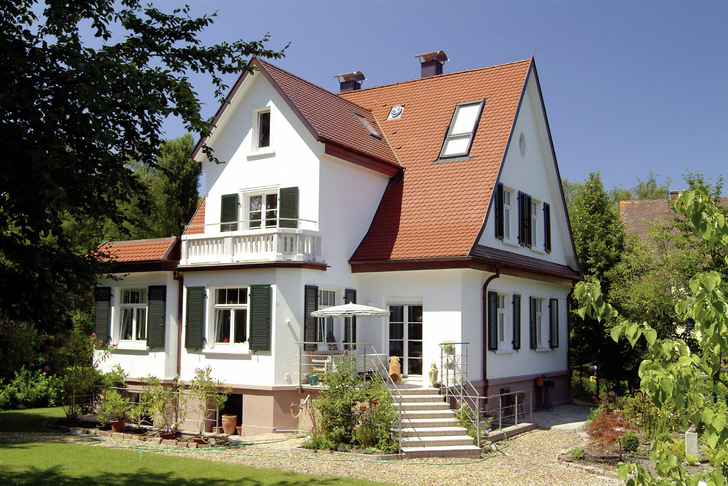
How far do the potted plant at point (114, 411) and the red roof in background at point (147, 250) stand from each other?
4.27m

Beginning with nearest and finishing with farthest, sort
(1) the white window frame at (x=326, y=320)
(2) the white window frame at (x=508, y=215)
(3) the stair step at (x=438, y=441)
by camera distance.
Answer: (3) the stair step at (x=438, y=441), (1) the white window frame at (x=326, y=320), (2) the white window frame at (x=508, y=215)

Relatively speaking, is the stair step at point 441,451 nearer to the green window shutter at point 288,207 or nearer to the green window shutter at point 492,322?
the green window shutter at point 492,322

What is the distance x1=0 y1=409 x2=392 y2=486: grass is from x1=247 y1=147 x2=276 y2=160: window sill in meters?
8.77

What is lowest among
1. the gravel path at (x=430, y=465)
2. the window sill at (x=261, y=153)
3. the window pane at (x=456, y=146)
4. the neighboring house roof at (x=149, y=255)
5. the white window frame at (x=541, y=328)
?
the gravel path at (x=430, y=465)

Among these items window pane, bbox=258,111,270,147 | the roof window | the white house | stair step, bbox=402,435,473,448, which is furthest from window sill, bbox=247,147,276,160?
stair step, bbox=402,435,473,448

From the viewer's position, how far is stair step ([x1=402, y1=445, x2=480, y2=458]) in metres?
14.3

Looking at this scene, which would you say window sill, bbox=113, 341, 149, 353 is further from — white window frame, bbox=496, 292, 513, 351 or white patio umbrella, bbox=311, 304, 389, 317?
white window frame, bbox=496, 292, 513, 351

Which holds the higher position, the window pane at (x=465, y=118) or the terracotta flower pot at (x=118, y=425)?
the window pane at (x=465, y=118)

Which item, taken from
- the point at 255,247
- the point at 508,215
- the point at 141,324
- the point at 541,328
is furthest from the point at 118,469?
the point at 541,328

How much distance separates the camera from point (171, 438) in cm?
1554

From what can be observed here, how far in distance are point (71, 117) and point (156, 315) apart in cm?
1105

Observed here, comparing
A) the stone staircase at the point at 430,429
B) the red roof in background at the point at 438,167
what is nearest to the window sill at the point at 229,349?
the red roof in background at the point at 438,167

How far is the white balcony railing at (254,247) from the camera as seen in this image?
58.1 ft

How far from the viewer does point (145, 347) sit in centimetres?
1998
